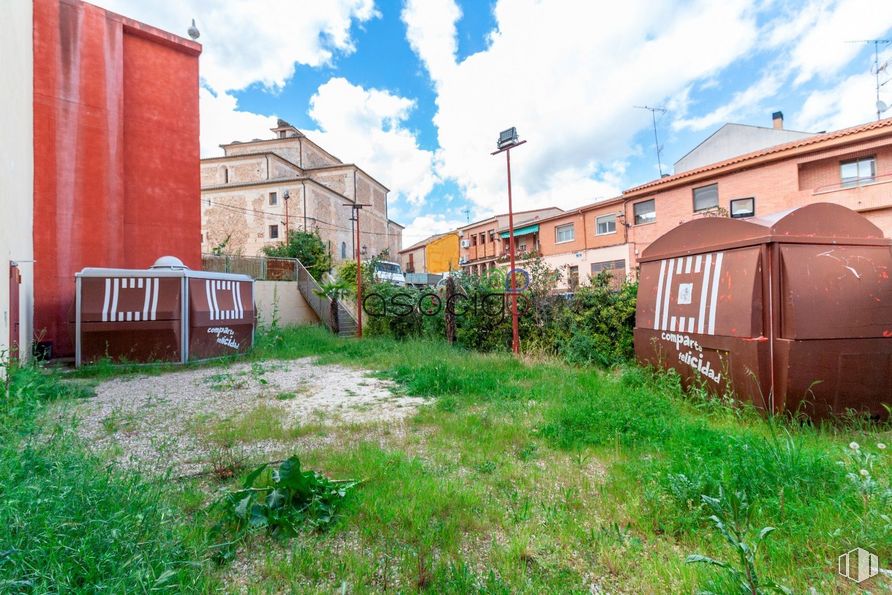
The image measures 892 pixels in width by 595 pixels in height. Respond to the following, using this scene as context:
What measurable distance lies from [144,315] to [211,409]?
5009 mm

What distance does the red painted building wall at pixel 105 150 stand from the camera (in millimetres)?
9258

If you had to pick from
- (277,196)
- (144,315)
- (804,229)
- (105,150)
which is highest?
(277,196)

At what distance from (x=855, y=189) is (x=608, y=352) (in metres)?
16.6

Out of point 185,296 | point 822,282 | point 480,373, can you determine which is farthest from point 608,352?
point 185,296

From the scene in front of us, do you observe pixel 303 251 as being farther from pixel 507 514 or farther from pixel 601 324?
pixel 507 514

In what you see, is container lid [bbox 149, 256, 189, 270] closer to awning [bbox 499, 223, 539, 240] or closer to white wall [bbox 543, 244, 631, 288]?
white wall [bbox 543, 244, 631, 288]

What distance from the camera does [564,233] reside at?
26.0 m

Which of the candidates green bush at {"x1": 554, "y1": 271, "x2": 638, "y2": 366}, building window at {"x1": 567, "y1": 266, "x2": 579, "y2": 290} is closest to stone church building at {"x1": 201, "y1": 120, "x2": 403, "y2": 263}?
building window at {"x1": 567, "y1": 266, "x2": 579, "y2": 290}

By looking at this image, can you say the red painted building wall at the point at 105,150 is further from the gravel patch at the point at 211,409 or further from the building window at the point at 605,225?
the building window at the point at 605,225

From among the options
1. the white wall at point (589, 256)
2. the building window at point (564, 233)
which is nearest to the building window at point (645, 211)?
the white wall at point (589, 256)

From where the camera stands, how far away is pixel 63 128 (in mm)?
9555

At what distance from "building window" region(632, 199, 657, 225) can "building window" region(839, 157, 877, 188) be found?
23.8 feet

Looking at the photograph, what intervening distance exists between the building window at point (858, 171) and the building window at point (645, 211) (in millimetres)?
7255

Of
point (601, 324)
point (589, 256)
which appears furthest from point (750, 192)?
point (601, 324)
